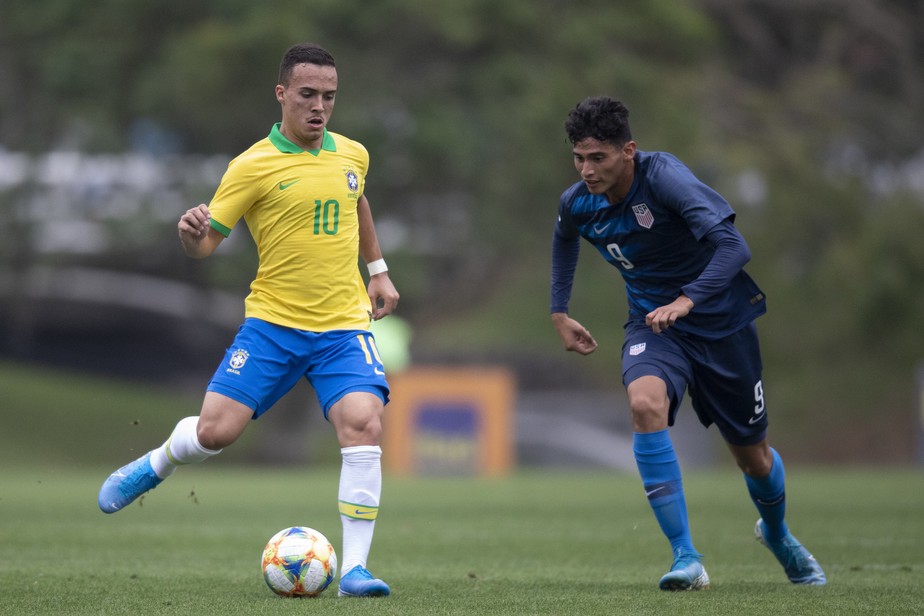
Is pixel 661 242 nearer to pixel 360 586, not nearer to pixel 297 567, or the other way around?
pixel 360 586

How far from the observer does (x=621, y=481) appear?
62.4ft

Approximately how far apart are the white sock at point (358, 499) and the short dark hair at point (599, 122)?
1772 mm

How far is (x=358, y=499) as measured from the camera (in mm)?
6266

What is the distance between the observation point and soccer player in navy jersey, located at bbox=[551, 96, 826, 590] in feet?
21.1

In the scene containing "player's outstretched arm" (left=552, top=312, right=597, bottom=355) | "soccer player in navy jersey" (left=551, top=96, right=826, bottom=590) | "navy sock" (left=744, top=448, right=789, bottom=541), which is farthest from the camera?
"player's outstretched arm" (left=552, top=312, right=597, bottom=355)

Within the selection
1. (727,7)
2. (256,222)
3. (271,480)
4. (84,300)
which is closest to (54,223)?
(84,300)

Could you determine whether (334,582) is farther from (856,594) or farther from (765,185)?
(765,185)

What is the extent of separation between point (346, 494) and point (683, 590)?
5.27 ft

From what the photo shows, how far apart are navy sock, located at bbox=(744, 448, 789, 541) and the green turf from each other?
276 millimetres

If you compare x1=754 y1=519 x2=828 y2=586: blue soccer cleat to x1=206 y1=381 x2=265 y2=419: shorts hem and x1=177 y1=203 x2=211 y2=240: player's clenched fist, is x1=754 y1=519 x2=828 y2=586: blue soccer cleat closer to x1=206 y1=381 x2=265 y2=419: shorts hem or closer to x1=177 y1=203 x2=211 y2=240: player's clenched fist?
x1=206 y1=381 x2=265 y2=419: shorts hem

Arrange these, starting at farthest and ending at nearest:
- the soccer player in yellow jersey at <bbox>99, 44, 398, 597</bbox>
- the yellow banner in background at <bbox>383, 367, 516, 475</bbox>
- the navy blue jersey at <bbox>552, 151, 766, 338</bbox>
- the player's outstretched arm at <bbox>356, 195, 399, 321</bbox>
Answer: the yellow banner in background at <bbox>383, 367, 516, 475</bbox> < the player's outstretched arm at <bbox>356, 195, 399, 321</bbox> < the navy blue jersey at <bbox>552, 151, 766, 338</bbox> < the soccer player in yellow jersey at <bbox>99, 44, 398, 597</bbox>

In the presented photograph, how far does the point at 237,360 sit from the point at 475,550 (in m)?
3.15

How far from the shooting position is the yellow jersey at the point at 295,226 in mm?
6461

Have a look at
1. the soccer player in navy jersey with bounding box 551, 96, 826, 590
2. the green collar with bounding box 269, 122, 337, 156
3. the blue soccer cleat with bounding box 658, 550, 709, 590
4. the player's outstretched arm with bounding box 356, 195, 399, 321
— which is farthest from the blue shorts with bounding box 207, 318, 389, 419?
the blue soccer cleat with bounding box 658, 550, 709, 590
